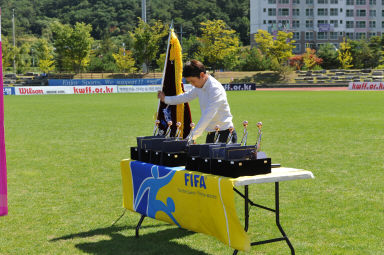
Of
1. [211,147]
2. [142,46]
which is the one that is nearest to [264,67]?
[142,46]

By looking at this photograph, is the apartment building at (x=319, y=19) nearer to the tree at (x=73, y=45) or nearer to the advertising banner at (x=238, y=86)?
the tree at (x=73, y=45)

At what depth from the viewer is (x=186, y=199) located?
6.54 metres

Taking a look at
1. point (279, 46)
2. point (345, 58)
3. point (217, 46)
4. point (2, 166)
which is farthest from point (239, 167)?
point (345, 58)

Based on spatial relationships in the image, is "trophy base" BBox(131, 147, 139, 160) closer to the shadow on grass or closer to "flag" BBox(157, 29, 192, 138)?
"flag" BBox(157, 29, 192, 138)

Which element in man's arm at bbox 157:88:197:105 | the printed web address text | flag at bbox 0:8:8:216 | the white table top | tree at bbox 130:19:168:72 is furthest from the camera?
tree at bbox 130:19:168:72

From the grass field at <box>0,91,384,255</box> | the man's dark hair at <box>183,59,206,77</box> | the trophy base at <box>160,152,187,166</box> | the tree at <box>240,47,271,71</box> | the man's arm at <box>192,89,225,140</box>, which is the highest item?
the tree at <box>240,47,271,71</box>

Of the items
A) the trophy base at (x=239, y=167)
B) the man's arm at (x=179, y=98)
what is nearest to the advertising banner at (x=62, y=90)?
the man's arm at (x=179, y=98)

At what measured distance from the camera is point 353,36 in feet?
430

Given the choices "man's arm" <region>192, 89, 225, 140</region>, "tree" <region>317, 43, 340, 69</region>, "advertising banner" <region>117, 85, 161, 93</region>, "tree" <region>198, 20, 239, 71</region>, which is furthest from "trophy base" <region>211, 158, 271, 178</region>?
"tree" <region>317, 43, 340, 69</region>

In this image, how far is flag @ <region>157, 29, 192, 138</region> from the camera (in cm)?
841

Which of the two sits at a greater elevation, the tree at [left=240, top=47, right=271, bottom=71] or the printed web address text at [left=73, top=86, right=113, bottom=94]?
the tree at [left=240, top=47, right=271, bottom=71]

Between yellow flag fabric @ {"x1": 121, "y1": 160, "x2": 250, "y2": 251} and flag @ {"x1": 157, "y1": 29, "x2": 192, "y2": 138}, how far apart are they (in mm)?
1134

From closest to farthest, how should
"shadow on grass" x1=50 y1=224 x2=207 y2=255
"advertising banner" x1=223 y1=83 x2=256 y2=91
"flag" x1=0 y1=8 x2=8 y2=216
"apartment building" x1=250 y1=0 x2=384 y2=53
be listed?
1. "flag" x1=0 y1=8 x2=8 y2=216
2. "shadow on grass" x1=50 y1=224 x2=207 y2=255
3. "advertising banner" x1=223 y1=83 x2=256 y2=91
4. "apartment building" x1=250 y1=0 x2=384 y2=53

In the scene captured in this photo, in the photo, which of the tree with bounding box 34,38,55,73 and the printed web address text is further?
the tree with bounding box 34,38,55,73
